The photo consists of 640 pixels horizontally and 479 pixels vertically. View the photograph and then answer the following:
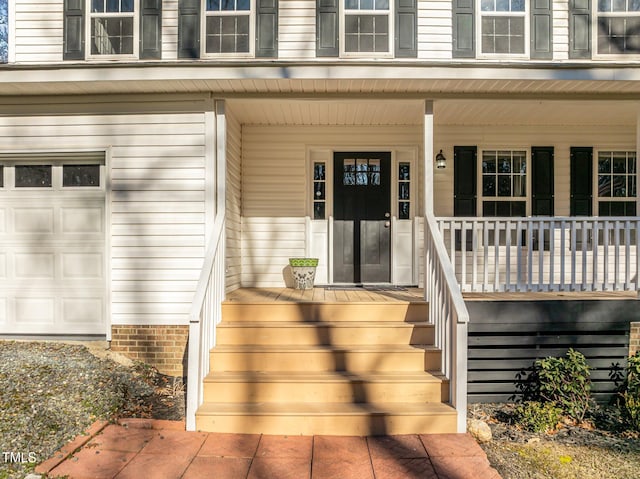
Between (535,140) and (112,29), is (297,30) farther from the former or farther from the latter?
(535,140)

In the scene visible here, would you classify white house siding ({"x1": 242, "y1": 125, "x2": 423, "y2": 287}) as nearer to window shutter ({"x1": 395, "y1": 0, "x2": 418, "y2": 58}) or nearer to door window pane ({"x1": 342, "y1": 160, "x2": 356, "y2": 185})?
door window pane ({"x1": 342, "y1": 160, "x2": 356, "y2": 185})

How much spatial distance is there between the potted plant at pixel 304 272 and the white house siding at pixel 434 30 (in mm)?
2823

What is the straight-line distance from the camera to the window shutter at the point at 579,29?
5594 mm

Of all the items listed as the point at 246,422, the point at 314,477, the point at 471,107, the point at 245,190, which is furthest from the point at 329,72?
the point at 314,477

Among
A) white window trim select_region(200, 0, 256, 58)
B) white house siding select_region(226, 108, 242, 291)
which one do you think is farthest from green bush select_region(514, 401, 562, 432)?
white window trim select_region(200, 0, 256, 58)

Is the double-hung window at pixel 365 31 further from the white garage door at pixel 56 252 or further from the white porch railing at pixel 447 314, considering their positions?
the white garage door at pixel 56 252

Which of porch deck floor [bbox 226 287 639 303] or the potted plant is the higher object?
the potted plant

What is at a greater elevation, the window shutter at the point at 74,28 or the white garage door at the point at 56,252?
the window shutter at the point at 74,28

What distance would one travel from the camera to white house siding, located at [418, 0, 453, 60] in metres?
5.55

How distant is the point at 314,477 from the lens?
307 cm

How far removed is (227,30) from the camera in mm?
5512

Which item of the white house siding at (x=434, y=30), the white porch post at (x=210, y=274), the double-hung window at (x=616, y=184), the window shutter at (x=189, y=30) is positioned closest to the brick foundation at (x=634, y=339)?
the double-hung window at (x=616, y=184)

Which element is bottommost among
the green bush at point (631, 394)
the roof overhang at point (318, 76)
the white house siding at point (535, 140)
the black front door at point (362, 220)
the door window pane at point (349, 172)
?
the green bush at point (631, 394)

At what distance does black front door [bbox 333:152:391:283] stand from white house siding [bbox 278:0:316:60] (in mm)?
1579
